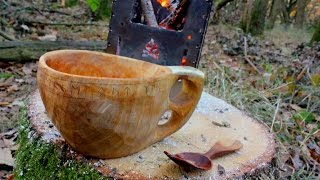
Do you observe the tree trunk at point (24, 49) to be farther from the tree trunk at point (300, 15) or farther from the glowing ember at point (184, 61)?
the tree trunk at point (300, 15)

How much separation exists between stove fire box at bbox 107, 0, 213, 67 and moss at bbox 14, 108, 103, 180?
47cm

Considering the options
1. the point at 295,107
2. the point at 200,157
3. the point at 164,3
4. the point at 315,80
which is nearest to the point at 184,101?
the point at 200,157

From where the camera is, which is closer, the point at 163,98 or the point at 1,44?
the point at 163,98

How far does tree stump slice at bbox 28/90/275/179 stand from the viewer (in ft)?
3.11

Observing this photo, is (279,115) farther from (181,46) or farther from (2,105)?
(2,105)

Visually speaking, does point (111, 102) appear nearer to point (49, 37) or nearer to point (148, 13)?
point (148, 13)

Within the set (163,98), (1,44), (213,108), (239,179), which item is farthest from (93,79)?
(1,44)

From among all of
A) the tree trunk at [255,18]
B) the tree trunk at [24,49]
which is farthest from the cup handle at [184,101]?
the tree trunk at [255,18]

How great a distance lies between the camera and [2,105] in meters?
2.28

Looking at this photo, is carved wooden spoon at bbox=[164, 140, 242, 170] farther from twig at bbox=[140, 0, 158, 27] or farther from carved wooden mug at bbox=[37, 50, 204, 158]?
twig at bbox=[140, 0, 158, 27]

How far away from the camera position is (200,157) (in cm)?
98

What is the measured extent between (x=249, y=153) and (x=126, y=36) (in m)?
0.66

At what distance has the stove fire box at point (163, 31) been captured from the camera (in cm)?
143

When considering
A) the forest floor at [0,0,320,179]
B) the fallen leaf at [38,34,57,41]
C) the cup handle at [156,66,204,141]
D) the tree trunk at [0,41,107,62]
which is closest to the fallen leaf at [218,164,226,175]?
the cup handle at [156,66,204,141]
